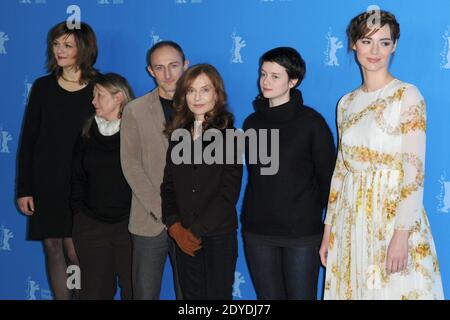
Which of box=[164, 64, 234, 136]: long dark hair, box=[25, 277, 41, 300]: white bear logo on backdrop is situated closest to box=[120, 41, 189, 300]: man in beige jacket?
box=[164, 64, 234, 136]: long dark hair

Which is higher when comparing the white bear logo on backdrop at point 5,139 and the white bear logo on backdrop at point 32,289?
the white bear logo on backdrop at point 5,139

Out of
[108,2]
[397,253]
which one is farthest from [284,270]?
[108,2]

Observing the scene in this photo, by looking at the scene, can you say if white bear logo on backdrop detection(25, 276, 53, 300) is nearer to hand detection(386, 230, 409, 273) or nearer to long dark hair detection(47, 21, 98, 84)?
long dark hair detection(47, 21, 98, 84)

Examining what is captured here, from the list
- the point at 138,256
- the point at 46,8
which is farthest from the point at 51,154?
the point at 46,8

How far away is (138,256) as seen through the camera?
108 inches

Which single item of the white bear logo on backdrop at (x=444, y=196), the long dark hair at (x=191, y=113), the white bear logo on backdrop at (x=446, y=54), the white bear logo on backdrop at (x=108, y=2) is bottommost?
the white bear logo on backdrop at (x=444, y=196)

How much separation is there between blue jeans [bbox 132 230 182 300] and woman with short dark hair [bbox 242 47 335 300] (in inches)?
15.2

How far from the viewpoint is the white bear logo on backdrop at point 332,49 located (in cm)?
282

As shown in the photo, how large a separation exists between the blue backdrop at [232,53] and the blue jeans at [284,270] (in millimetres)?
562

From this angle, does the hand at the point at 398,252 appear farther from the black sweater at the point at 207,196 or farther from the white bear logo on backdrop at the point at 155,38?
the white bear logo on backdrop at the point at 155,38

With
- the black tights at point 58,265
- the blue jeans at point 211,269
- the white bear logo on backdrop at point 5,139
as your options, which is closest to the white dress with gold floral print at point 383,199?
the blue jeans at point 211,269

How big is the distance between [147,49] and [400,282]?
5.52ft

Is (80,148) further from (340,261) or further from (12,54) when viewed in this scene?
(340,261)

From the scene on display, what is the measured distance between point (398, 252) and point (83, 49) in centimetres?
170
